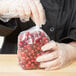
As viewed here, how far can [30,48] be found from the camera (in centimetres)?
57

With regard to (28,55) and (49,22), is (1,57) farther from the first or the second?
(49,22)

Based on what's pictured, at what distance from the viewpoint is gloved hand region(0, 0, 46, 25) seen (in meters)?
0.58

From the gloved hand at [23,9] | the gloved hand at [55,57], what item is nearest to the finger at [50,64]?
the gloved hand at [55,57]

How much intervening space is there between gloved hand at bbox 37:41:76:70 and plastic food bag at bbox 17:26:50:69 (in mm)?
15

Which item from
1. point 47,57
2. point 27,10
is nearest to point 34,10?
point 27,10

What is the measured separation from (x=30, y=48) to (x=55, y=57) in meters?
0.09

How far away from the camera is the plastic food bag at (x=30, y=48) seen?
0.57 meters

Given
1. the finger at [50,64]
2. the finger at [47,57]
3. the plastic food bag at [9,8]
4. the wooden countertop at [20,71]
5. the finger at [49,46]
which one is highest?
the plastic food bag at [9,8]

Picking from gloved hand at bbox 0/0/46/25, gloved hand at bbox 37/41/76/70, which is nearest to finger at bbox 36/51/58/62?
gloved hand at bbox 37/41/76/70

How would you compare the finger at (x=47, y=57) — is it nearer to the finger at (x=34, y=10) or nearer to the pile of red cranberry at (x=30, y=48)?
the pile of red cranberry at (x=30, y=48)

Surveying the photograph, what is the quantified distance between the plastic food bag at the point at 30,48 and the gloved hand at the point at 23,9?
6cm

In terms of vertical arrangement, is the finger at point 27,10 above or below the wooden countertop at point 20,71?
above

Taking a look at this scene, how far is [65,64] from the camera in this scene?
636 mm

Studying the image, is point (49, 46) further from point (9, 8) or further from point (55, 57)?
point (9, 8)
